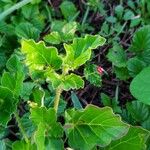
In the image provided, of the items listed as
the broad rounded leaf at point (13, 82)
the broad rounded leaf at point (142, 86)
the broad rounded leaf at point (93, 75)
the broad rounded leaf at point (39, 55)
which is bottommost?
the broad rounded leaf at point (142, 86)

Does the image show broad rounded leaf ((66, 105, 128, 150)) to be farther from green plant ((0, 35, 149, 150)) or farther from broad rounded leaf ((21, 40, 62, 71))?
broad rounded leaf ((21, 40, 62, 71))

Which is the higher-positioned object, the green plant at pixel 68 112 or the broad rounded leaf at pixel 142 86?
the green plant at pixel 68 112

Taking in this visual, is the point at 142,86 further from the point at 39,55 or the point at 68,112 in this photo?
the point at 39,55

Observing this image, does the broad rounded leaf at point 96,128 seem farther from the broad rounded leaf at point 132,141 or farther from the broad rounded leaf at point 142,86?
the broad rounded leaf at point 142,86

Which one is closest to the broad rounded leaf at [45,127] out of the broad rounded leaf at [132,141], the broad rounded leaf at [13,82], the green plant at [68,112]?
the green plant at [68,112]

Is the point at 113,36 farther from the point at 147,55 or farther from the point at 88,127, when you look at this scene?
the point at 88,127

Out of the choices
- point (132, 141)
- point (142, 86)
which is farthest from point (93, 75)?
point (132, 141)
